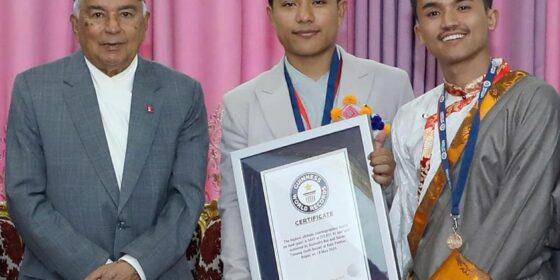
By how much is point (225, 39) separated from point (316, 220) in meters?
1.41

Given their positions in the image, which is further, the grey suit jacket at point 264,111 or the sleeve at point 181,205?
the grey suit jacket at point 264,111

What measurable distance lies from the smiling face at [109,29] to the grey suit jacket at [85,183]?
0.09m

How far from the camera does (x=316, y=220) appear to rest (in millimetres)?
2744

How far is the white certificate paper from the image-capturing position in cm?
271

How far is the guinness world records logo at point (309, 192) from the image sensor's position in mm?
2744

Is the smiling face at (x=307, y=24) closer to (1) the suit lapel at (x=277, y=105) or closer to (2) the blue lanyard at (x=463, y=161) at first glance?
(1) the suit lapel at (x=277, y=105)

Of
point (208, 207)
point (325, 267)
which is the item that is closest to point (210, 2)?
point (208, 207)

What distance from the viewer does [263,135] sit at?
3.00m

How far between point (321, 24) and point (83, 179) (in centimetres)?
84

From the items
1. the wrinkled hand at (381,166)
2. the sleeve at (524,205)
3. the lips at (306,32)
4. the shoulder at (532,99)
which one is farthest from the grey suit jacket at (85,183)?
the shoulder at (532,99)

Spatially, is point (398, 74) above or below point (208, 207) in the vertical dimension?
above

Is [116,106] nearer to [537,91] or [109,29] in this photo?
[109,29]

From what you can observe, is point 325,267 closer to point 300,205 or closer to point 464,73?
point 300,205

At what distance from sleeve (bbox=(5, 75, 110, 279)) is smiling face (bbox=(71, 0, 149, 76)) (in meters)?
0.23
